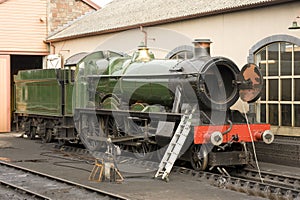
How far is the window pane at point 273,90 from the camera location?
14047mm

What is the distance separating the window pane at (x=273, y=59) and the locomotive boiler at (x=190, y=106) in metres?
2.08

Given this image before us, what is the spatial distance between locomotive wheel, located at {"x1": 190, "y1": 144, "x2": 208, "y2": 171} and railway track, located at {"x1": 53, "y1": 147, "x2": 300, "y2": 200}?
0.18 metres

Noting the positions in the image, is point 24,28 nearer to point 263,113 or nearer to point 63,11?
point 63,11

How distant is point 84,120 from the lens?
1570 cm

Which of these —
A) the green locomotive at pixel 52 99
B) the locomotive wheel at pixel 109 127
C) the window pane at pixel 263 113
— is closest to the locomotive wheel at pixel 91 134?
the locomotive wheel at pixel 109 127

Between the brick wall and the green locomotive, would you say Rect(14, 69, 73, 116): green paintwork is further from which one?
the brick wall

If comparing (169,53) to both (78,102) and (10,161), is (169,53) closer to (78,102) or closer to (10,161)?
(78,102)

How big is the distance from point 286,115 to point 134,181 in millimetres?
4819

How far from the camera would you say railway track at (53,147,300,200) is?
9836 mm

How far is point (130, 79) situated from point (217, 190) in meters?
4.35

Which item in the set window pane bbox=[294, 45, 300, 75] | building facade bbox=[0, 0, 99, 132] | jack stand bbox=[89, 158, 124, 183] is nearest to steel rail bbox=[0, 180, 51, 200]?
jack stand bbox=[89, 158, 124, 183]

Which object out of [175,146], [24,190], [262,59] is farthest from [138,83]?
[24,190]

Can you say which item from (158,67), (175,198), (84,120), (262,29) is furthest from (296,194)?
(84,120)

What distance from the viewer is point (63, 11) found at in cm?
2666
